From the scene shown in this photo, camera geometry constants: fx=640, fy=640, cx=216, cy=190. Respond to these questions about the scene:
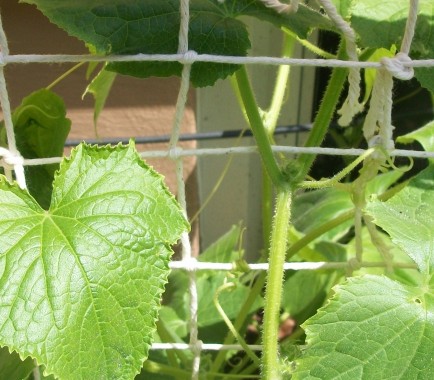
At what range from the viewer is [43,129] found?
809 mm

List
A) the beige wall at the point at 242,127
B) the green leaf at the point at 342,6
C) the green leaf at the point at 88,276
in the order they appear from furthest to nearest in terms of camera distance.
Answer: the beige wall at the point at 242,127 < the green leaf at the point at 342,6 < the green leaf at the point at 88,276

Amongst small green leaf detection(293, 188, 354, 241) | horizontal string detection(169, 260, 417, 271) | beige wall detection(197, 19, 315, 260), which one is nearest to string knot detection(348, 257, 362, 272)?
horizontal string detection(169, 260, 417, 271)

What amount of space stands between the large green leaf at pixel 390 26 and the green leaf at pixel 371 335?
225 mm

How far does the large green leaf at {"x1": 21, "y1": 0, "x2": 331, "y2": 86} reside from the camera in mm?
622

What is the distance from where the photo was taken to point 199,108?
5.18 feet

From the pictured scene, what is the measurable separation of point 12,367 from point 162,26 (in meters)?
0.40

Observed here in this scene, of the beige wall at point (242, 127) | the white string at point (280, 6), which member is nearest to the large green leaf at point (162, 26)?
the white string at point (280, 6)

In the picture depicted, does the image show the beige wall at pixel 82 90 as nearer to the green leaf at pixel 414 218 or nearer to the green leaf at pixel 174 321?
the green leaf at pixel 174 321

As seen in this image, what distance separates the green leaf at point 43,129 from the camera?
2.64 ft

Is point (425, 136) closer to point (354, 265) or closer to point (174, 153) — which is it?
point (354, 265)

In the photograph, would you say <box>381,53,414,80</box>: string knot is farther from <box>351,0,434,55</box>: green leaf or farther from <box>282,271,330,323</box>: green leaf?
<box>282,271,330,323</box>: green leaf

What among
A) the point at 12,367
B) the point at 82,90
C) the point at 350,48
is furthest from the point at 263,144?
the point at 82,90

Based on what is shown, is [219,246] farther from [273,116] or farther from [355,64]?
[355,64]

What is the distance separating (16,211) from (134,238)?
0.38 ft
